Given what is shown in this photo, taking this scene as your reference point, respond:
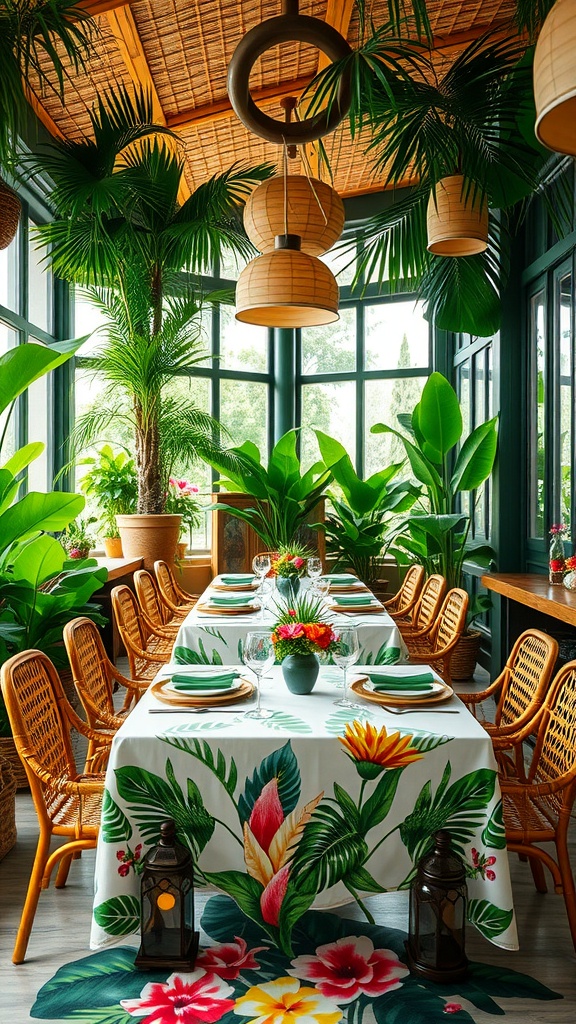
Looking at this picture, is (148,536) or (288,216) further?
(148,536)

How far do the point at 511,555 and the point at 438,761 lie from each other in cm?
410

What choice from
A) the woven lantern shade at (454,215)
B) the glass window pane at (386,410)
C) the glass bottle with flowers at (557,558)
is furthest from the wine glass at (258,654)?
the glass window pane at (386,410)

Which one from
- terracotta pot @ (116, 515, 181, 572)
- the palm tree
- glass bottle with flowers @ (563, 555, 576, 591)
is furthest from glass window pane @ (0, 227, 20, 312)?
glass bottle with flowers @ (563, 555, 576, 591)

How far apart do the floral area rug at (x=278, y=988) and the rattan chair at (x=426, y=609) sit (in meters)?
2.07

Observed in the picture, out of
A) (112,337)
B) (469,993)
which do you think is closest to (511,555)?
(112,337)

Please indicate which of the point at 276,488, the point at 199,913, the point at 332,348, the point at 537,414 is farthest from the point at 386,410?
the point at 199,913

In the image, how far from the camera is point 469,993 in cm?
216

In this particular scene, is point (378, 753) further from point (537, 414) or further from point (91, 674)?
point (537, 414)

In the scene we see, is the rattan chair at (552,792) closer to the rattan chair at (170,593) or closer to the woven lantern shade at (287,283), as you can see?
the woven lantern shade at (287,283)

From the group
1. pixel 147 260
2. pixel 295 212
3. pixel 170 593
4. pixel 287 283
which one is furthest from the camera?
pixel 147 260

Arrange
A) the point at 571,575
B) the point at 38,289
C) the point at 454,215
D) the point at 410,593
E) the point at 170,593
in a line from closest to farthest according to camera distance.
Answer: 1. the point at 454,215
2. the point at 571,575
3. the point at 410,593
4. the point at 170,593
5. the point at 38,289

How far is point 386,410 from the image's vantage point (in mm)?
8180

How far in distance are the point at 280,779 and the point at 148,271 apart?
15.7ft

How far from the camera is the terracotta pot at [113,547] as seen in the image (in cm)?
649
